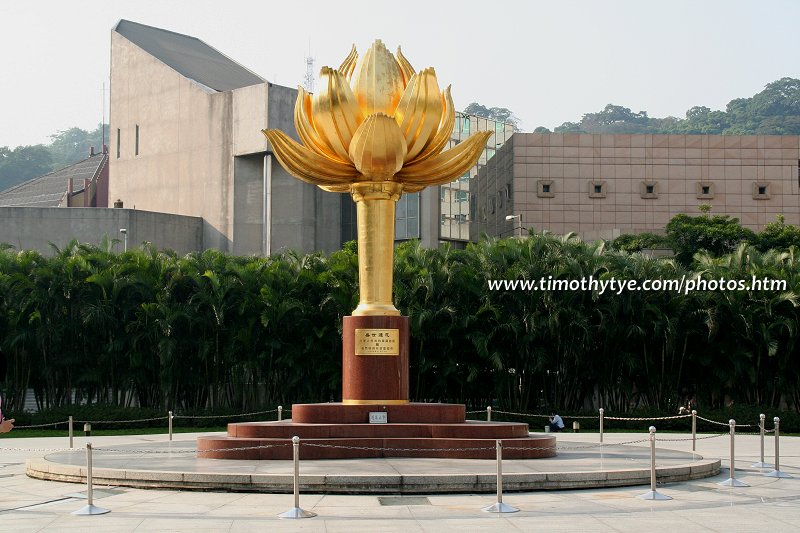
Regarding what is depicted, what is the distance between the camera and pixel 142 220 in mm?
44844

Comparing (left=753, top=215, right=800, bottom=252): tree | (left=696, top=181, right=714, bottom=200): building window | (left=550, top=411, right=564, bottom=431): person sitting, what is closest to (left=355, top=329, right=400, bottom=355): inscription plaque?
(left=550, top=411, right=564, bottom=431): person sitting

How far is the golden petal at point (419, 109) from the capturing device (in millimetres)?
18000

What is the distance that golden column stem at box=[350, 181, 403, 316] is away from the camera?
18.2m

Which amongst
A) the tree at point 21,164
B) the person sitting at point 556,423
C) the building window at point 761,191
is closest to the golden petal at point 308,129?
the person sitting at point 556,423

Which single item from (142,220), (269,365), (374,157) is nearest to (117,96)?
(142,220)

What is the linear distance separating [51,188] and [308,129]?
202 ft

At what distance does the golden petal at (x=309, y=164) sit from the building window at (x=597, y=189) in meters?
36.9

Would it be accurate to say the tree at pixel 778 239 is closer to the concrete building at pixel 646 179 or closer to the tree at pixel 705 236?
the tree at pixel 705 236

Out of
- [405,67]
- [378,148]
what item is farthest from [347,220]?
[378,148]

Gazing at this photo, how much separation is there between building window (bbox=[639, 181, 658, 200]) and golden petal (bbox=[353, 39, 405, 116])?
37336mm

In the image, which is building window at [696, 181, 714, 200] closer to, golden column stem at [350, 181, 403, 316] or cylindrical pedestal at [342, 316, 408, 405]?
golden column stem at [350, 181, 403, 316]

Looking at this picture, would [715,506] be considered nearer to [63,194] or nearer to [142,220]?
[142,220]

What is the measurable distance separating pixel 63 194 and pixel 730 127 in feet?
238

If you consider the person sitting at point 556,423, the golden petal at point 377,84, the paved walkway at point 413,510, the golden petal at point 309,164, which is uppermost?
the golden petal at point 377,84
